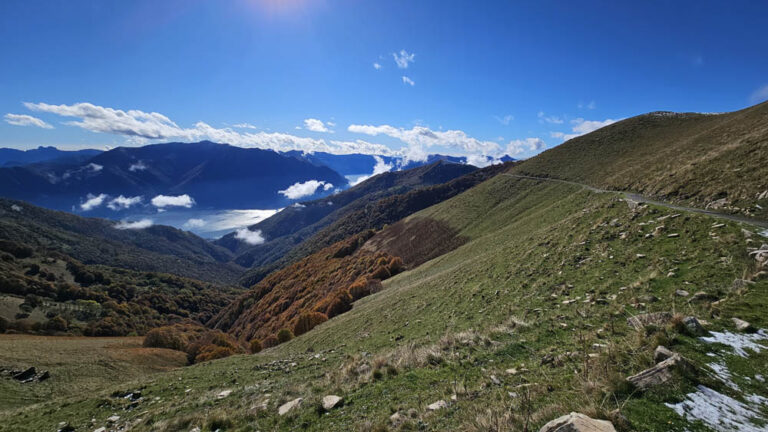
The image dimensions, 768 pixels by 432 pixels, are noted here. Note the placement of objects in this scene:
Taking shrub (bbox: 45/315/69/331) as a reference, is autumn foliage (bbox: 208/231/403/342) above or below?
below

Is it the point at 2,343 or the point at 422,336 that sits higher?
the point at 2,343

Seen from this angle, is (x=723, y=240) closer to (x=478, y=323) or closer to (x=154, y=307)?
(x=478, y=323)

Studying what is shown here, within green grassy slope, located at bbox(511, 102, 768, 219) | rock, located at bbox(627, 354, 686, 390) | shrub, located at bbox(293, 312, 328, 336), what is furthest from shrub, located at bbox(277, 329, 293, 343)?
green grassy slope, located at bbox(511, 102, 768, 219)

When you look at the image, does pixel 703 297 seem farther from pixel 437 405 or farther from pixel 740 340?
pixel 437 405

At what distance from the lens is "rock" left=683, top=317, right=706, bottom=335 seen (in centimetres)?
711

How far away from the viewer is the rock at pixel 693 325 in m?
7.11

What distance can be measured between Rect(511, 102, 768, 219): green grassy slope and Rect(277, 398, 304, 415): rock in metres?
22.5

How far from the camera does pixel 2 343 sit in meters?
25.8

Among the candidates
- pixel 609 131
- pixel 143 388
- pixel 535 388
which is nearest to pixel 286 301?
pixel 143 388

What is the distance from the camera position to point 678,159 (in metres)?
36.8

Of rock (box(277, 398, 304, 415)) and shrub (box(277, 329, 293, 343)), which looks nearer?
rock (box(277, 398, 304, 415))

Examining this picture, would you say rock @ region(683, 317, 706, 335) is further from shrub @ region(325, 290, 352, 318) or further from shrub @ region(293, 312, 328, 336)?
shrub @ region(293, 312, 328, 336)

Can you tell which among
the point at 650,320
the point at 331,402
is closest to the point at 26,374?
the point at 331,402

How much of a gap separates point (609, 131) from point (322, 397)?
96601 mm
